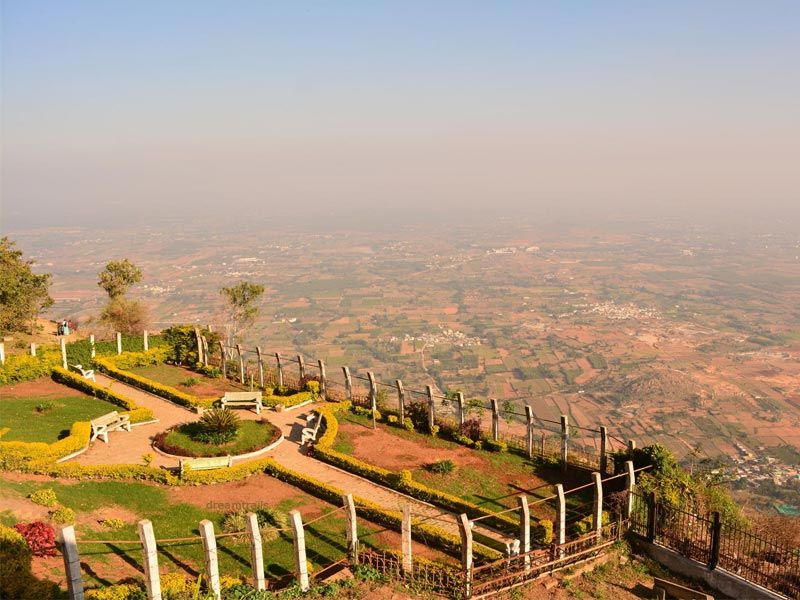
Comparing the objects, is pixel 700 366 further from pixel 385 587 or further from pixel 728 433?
pixel 385 587

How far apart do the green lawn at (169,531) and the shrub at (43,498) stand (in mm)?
598

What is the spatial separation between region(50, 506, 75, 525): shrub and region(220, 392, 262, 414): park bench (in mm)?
10896

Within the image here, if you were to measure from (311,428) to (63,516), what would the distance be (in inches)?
413

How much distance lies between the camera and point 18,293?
1508 inches

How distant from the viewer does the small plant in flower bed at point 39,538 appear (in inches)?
494

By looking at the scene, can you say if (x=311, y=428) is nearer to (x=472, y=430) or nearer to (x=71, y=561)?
(x=472, y=430)

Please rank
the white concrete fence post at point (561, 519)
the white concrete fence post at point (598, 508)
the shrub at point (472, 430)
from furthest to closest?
the shrub at point (472, 430) → the white concrete fence post at point (598, 508) → the white concrete fence post at point (561, 519)

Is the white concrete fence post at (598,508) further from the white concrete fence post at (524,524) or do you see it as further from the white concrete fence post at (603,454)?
the white concrete fence post at (603,454)

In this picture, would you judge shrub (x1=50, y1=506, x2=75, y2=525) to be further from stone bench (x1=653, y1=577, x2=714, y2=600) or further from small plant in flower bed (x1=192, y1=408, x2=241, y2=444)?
stone bench (x1=653, y1=577, x2=714, y2=600)

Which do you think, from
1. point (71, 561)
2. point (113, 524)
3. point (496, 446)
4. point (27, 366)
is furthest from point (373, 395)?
point (27, 366)

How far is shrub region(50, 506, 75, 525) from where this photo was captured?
14805 mm

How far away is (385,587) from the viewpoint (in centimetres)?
1287

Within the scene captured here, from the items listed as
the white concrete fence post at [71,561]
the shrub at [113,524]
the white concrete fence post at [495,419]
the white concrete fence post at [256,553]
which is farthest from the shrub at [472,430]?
the white concrete fence post at [71,561]

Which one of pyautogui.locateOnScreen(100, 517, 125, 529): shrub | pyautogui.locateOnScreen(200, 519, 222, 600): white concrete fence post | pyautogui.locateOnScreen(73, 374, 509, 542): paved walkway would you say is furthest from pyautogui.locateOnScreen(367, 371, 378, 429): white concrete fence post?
pyautogui.locateOnScreen(200, 519, 222, 600): white concrete fence post
